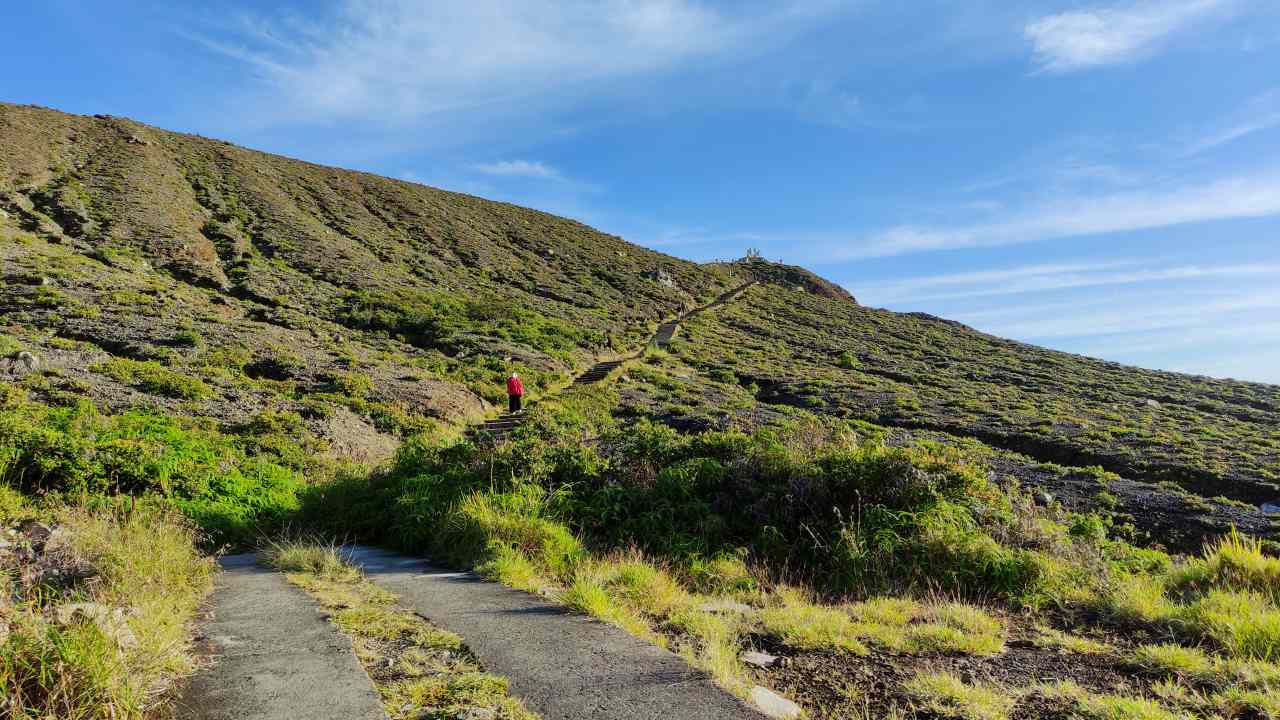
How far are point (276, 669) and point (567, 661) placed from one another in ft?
6.35

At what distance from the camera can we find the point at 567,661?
4.61 m

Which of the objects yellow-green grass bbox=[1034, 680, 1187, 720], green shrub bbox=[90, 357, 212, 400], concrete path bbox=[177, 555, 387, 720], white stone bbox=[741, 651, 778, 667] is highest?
green shrub bbox=[90, 357, 212, 400]

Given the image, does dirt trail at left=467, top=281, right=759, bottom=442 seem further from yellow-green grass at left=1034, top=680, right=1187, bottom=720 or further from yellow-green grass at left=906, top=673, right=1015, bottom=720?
yellow-green grass at left=1034, top=680, right=1187, bottom=720

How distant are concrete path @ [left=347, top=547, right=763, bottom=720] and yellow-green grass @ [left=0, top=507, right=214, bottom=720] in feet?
6.08

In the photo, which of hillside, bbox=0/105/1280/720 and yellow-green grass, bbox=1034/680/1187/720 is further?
hillside, bbox=0/105/1280/720

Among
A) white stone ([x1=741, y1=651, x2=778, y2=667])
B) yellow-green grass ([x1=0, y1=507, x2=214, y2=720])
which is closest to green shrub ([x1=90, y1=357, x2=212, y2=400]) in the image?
yellow-green grass ([x1=0, y1=507, x2=214, y2=720])

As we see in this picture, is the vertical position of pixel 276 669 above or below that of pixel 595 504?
below

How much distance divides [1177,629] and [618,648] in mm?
4881

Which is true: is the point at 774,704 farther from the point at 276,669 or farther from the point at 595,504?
the point at 595,504

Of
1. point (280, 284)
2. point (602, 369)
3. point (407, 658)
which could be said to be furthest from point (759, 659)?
point (280, 284)

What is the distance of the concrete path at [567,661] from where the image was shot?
389cm

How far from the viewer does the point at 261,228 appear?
43.1 meters

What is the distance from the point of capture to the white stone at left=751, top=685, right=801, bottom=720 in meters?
3.89

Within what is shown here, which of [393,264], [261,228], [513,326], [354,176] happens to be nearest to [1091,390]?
[513,326]
